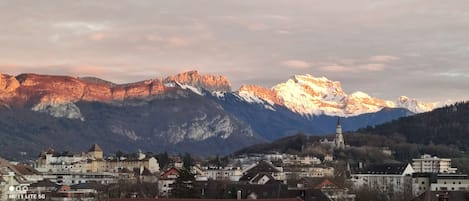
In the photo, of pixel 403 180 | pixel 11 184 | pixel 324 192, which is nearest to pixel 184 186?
pixel 324 192

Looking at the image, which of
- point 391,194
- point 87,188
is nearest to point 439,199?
point 391,194

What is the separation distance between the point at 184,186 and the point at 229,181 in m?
36.7

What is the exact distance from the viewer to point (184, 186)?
80.4 m

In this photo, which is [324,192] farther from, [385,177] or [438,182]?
[385,177]

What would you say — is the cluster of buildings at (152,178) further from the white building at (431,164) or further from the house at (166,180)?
the white building at (431,164)

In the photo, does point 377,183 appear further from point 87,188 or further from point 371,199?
point 87,188

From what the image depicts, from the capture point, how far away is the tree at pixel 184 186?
79.6m

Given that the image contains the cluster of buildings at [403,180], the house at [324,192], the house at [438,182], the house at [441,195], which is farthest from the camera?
the house at [438,182]

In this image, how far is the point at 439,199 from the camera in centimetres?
6338

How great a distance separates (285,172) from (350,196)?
49.3m

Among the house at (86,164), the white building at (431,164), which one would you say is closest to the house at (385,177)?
the white building at (431,164)

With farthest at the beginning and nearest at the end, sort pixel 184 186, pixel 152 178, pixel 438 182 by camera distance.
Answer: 1. pixel 152 178
2. pixel 438 182
3. pixel 184 186

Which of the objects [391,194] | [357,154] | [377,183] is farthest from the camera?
[357,154]

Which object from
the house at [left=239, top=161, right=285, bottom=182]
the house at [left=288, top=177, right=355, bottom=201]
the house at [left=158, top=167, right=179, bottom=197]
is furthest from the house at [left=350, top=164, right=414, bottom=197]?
the house at [left=158, top=167, right=179, bottom=197]
